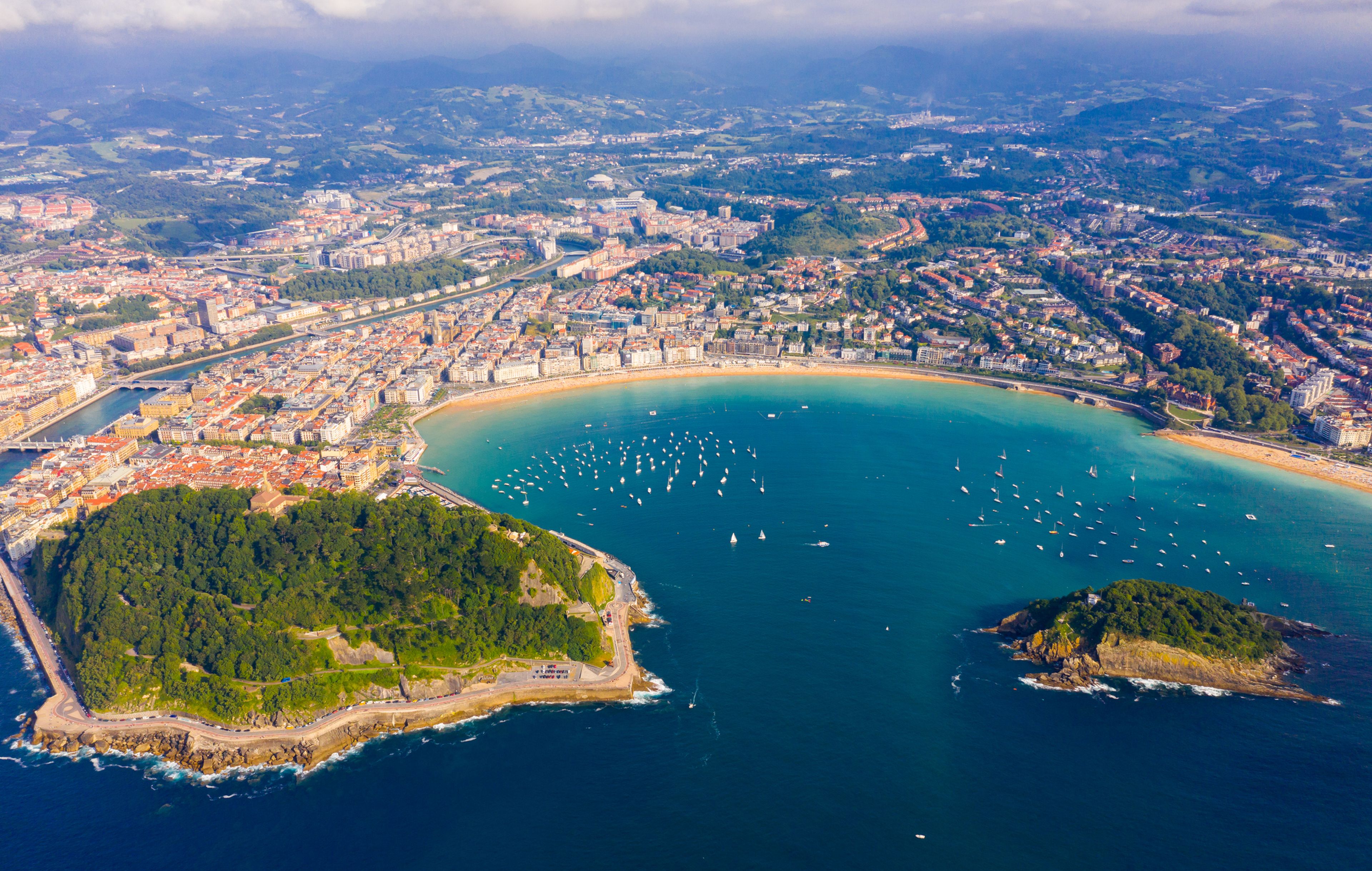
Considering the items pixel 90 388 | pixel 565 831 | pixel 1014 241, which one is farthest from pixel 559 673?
pixel 1014 241

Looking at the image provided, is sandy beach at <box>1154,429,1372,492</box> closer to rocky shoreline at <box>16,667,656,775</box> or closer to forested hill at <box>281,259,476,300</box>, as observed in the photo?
rocky shoreline at <box>16,667,656,775</box>

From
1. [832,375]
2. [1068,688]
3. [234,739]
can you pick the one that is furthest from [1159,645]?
[832,375]

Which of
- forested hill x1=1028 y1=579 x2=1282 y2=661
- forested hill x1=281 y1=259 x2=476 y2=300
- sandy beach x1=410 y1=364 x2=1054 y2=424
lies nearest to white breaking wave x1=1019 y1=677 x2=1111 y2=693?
forested hill x1=1028 y1=579 x2=1282 y2=661

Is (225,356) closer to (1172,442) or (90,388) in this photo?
(90,388)

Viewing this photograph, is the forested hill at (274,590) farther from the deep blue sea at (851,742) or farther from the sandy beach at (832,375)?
the sandy beach at (832,375)

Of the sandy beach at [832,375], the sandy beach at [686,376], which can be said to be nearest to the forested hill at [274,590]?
the sandy beach at [832,375]
